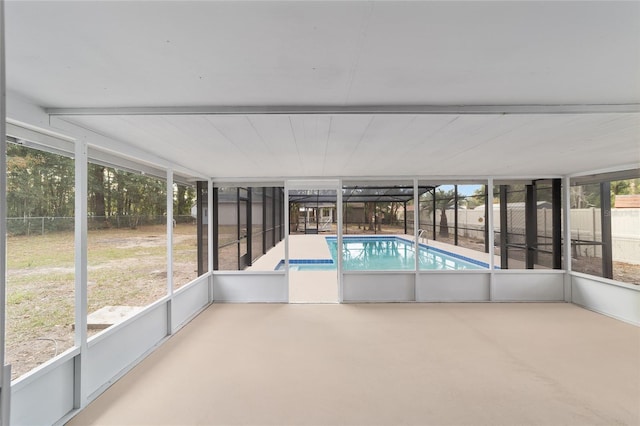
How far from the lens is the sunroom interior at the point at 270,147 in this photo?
964 mm

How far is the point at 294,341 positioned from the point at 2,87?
3.01 m

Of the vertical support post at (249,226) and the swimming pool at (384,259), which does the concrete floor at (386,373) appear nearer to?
the vertical support post at (249,226)

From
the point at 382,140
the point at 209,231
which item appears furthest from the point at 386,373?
the point at 209,231

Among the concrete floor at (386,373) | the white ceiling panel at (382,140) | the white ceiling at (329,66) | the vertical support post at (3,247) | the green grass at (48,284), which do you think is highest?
the white ceiling at (329,66)

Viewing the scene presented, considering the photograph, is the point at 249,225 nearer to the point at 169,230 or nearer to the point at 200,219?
the point at 200,219

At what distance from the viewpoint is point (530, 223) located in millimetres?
4855

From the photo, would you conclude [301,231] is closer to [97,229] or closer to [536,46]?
[97,229]

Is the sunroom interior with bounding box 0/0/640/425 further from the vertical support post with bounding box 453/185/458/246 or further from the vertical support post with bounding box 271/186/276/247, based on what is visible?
the vertical support post with bounding box 271/186/276/247

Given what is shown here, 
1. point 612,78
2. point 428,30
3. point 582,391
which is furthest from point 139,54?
point 582,391

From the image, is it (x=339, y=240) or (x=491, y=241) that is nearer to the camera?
(x=491, y=241)

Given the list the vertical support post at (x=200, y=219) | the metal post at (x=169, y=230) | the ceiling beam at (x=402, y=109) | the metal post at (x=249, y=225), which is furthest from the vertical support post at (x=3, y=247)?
the metal post at (x=249, y=225)

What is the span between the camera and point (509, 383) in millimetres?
2322

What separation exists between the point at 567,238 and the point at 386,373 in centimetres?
395

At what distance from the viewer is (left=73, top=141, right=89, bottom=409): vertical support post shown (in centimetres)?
207
